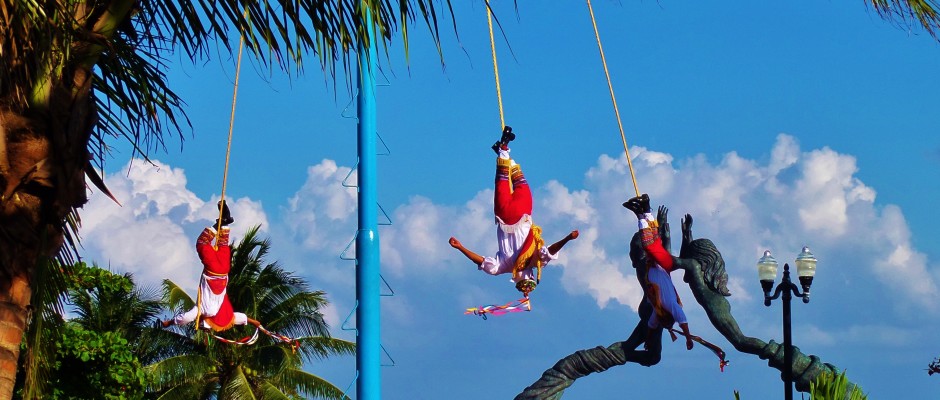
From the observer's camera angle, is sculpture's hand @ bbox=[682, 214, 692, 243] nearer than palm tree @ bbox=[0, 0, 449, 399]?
No

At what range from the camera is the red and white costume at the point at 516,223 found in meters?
10.1

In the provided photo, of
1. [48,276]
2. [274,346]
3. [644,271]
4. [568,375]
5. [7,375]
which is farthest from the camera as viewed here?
[274,346]

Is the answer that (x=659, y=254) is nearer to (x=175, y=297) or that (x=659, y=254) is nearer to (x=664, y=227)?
(x=664, y=227)

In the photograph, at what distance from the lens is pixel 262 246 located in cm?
2292

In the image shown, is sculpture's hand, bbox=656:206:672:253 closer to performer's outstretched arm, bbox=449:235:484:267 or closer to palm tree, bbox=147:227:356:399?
performer's outstretched arm, bbox=449:235:484:267

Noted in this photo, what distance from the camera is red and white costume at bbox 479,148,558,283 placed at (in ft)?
33.1

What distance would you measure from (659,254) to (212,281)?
12.9 feet

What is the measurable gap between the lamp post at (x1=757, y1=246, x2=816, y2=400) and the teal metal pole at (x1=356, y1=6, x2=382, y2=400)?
15.5ft

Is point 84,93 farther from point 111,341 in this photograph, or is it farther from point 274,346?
point 274,346

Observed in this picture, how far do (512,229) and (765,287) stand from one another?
3.61 meters

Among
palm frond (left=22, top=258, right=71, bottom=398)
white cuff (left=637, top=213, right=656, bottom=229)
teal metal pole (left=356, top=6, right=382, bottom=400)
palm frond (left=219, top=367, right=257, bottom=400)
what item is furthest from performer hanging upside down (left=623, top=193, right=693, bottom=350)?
palm frond (left=219, top=367, right=257, bottom=400)

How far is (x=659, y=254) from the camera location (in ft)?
37.6

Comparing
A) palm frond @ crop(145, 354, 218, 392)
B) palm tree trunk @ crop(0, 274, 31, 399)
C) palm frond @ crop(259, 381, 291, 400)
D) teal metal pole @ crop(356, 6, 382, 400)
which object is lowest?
palm tree trunk @ crop(0, 274, 31, 399)

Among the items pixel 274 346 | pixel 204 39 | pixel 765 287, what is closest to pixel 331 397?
pixel 274 346
